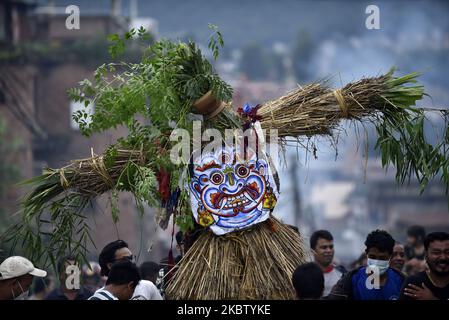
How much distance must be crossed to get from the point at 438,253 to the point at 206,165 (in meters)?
1.71

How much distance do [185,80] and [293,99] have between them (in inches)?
35.5

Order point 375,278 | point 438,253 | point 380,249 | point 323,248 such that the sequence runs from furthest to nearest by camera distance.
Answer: point 323,248 < point 380,249 < point 375,278 < point 438,253

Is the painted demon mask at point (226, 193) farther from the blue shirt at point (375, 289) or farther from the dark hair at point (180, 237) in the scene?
the blue shirt at point (375, 289)

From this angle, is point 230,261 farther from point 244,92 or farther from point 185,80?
point 244,92

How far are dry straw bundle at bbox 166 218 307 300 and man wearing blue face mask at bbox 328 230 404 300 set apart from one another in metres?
0.38

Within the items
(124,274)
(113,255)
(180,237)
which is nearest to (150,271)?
(180,237)

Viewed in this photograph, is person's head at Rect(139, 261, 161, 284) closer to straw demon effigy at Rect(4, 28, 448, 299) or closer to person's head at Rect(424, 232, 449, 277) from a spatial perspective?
straw demon effigy at Rect(4, 28, 448, 299)

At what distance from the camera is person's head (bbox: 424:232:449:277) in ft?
22.3

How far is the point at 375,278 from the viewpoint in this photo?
7273 millimetres

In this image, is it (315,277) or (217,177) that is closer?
(315,277)

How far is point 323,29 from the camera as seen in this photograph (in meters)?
101

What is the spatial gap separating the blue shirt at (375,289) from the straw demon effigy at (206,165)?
431 millimetres

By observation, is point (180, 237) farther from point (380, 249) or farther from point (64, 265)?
point (380, 249)
